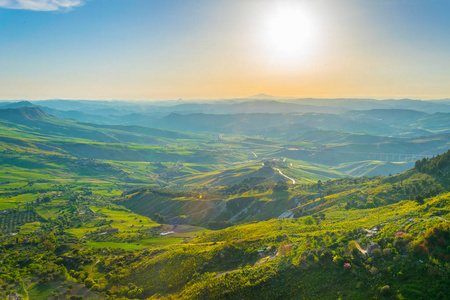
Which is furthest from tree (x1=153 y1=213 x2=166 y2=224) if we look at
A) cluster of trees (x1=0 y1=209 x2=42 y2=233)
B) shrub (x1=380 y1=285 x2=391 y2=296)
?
shrub (x1=380 y1=285 x2=391 y2=296)

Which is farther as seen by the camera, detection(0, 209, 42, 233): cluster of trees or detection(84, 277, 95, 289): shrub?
detection(0, 209, 42, 233): cluster of trees

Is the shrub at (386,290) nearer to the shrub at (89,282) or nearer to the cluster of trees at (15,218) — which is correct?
the shrub at (89,282)

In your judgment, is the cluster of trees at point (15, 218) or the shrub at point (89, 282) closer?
the shrub at point (89, 282)

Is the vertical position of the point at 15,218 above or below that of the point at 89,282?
below

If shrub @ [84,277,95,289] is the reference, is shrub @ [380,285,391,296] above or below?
above

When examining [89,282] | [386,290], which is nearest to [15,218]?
[89,282]

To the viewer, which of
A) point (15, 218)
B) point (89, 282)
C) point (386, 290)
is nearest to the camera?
point (386, 290)

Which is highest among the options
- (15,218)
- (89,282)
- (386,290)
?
(386,290)

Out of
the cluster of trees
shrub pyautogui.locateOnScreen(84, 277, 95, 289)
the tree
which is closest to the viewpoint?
shrub pyautogui.locateOnScreen(84, 277, 95, 289)

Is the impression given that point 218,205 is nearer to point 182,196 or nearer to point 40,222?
point 182,196

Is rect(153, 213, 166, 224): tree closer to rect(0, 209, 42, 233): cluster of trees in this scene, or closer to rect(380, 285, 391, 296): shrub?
rect(0, 209, 42, 233): cluster of trees

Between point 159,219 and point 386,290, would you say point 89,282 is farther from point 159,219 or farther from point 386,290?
point 159,219

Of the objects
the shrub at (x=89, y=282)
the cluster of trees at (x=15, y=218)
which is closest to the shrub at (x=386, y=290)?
the shrub at (x=89, y=282)

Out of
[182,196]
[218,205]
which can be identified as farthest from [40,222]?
[218,205]
